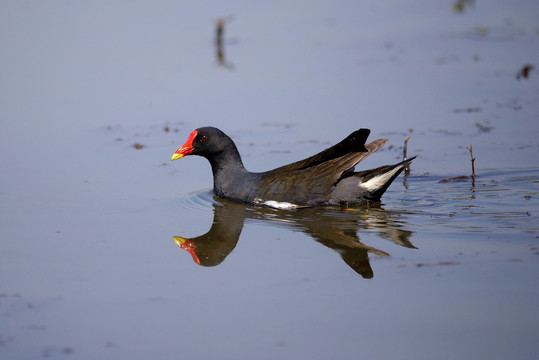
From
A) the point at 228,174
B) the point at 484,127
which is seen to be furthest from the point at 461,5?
the point at 228,174

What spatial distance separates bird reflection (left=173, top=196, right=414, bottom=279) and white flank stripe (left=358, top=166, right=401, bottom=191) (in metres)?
0.20

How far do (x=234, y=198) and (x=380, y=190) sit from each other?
1351mm

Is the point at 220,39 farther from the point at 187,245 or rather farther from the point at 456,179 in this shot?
the point at 187,245

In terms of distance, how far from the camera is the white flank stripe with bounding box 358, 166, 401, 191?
6895mm

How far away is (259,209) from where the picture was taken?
7.17m

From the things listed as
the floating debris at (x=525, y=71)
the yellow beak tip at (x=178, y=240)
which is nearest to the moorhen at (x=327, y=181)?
the yellow beak tip at (x=178, y=240)

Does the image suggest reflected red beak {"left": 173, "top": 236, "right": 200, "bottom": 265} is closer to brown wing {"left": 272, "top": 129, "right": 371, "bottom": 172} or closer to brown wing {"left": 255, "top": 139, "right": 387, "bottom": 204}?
brown wing {"left": 255, "top": 139, "right": 387, "bottom": 204}

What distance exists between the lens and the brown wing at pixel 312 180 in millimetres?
7051

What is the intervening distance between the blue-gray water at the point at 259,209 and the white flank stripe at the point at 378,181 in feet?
0.67

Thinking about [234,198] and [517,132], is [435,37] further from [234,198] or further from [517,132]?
[234,198]

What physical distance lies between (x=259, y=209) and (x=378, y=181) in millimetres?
1080

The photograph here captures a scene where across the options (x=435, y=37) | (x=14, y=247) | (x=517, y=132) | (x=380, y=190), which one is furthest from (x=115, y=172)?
(x=435, y=37)

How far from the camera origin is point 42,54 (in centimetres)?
1171

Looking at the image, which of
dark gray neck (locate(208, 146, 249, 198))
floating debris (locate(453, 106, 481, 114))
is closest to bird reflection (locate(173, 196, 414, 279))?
dark gray neck (locate(208, 146, 249, 198))
